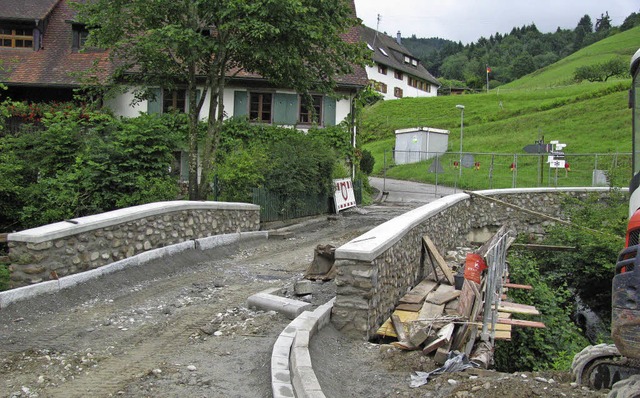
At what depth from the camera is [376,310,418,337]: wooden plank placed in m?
8.03

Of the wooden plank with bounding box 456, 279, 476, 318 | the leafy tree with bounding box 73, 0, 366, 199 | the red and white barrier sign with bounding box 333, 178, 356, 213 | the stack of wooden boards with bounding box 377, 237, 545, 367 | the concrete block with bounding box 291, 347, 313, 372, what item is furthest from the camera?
the red and white barrier sign with bounding box 333, 178, 356, 213

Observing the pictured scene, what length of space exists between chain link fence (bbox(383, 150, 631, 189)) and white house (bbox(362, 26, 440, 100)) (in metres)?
31.0

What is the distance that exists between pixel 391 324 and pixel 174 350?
296 cm

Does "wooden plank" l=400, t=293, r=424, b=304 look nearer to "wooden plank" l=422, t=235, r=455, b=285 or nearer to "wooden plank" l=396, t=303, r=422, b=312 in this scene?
"wooden plank" l=396, t=303, r=422, b=312

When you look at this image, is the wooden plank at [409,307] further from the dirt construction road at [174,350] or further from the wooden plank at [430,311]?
the dirt construction road at [174,350]

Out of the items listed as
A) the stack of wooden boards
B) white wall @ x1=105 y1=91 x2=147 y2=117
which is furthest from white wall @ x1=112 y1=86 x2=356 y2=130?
the stack of wooden boards

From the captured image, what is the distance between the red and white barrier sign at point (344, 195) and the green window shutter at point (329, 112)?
3.09 metres

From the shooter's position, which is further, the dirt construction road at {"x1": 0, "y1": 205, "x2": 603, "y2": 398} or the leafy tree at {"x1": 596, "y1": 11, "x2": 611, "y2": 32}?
the leafy tree at {"x1": 596, "y1": 11, "x2": 611, "y2": 32}

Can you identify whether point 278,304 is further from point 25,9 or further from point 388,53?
point 388,53

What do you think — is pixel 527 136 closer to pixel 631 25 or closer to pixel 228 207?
pixel 228 207

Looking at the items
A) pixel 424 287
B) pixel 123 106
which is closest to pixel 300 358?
pixel 424 287

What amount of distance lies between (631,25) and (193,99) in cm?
14535

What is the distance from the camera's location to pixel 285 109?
26.5m

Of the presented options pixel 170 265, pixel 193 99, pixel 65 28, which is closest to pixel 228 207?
pixel 170 265
